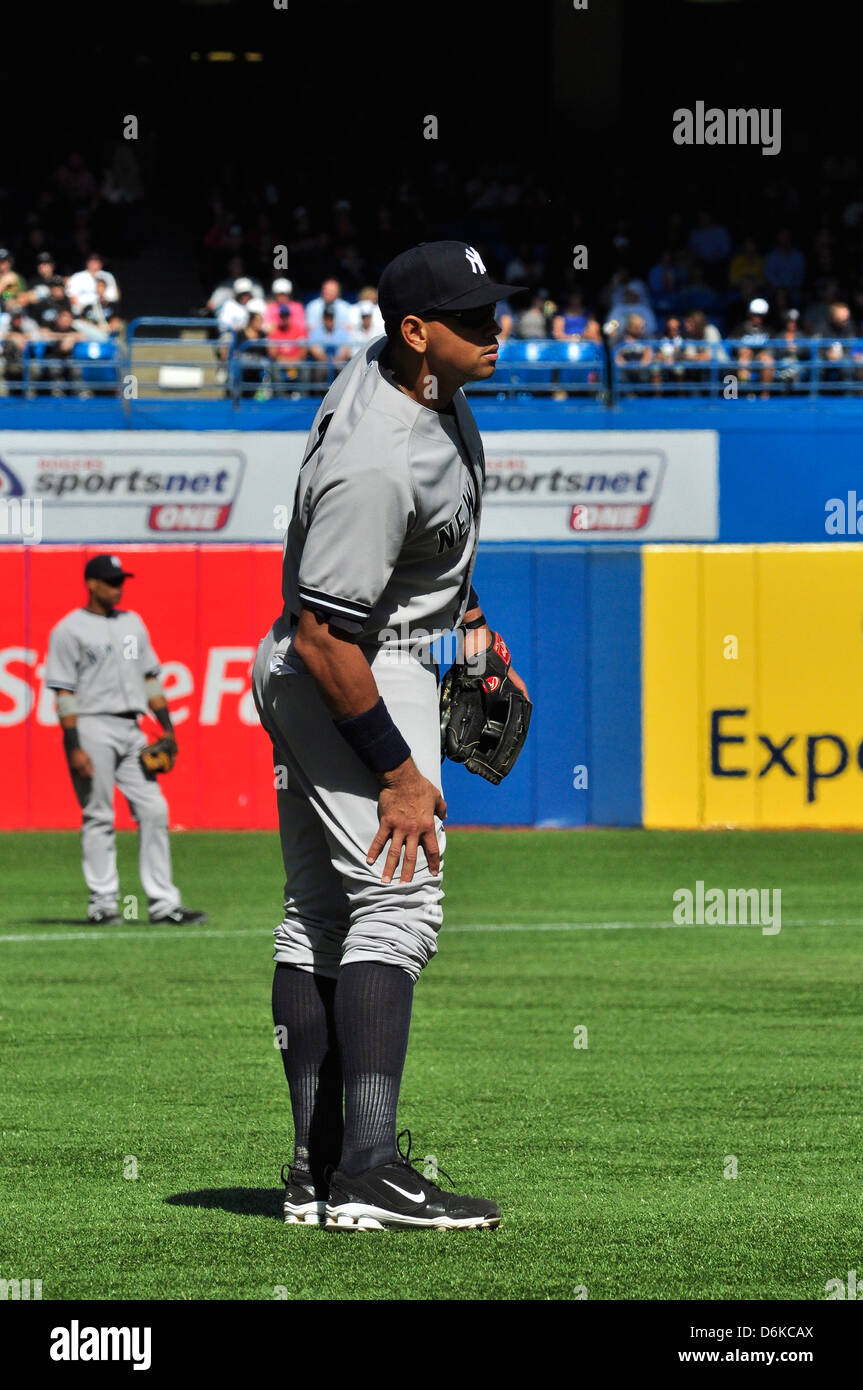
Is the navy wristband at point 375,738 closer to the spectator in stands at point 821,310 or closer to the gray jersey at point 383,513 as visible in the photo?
the gray jersey at point 383,513

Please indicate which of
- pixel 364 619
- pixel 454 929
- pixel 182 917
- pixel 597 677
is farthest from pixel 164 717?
pixel 364 619

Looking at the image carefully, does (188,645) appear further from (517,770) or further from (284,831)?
(284,831)

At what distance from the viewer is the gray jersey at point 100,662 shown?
13023 millimetres

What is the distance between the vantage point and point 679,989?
10.1 metres

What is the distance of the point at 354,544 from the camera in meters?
4.70

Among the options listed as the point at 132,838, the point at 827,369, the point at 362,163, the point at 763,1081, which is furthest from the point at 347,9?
the point at 763,1081

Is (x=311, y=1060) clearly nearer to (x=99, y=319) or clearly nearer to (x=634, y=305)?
(x=99, y=319)

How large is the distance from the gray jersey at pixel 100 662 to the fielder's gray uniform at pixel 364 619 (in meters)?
8.06

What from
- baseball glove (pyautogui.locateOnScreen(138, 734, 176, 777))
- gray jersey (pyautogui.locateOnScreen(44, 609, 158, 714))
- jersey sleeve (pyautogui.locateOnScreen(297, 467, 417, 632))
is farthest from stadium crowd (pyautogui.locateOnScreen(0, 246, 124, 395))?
jersey sleeve (pyautogui.locateOnScreen(297, 467, 417, 632))

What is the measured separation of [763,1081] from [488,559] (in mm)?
13076

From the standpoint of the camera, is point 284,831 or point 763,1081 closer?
point 284,831

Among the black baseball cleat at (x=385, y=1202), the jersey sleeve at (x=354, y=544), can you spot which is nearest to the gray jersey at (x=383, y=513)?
the jersey sleeve at (x=354, y=544)

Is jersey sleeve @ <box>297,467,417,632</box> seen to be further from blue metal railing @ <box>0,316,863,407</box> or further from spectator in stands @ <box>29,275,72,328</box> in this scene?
spectator in stands @ <box>29,275,72,328</box>

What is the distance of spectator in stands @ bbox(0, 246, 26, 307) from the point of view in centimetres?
2520
